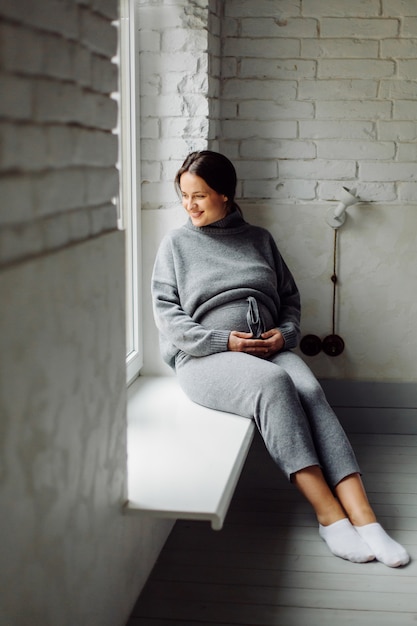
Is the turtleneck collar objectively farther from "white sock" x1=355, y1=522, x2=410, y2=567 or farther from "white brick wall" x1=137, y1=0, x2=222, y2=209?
"white sock" x1=355, y1=522, x2=410, y2=567

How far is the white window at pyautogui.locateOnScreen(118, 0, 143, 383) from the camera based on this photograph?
3055 mm

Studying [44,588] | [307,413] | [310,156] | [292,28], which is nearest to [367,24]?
[292,28]

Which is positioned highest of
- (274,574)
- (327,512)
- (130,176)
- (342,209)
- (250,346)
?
(130,176)

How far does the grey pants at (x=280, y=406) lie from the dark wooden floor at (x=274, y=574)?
26cm

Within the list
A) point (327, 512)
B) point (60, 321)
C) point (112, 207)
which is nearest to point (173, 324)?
point (327, 512)

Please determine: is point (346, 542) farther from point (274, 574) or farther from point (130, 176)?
point (130, 176)

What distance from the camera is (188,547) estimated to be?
2633mm

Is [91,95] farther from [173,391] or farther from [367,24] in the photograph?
[367,24]

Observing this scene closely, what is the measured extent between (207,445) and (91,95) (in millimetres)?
1172

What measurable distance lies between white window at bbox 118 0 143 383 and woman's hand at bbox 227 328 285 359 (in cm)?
48

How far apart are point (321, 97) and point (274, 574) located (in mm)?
2014

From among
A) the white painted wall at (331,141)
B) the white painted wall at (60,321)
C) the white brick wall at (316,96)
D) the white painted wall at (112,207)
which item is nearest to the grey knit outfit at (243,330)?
the white painted wall at (112,207)

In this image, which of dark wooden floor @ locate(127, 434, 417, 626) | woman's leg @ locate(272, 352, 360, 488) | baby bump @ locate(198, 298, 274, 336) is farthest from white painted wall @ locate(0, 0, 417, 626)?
woman's leg @ locate(272, 352, 360, 488)

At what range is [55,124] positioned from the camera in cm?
152
